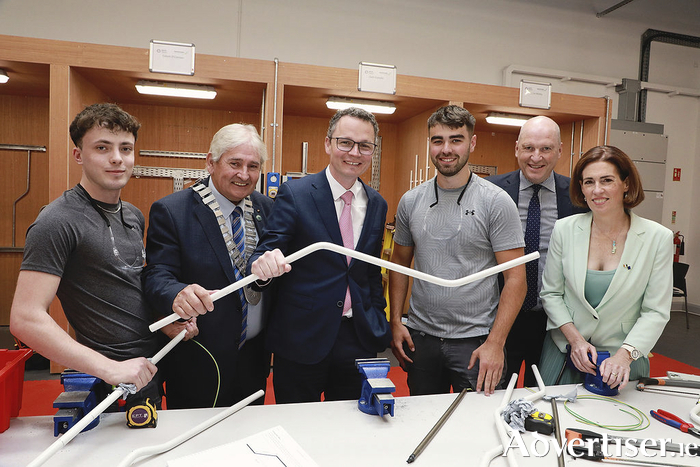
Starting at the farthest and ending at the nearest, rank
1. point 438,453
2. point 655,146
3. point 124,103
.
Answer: point 655,146 < point 124,103 < point 438,453

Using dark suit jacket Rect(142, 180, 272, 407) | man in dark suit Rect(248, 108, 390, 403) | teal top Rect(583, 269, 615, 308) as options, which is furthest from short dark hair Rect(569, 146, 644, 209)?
dark suit jacket Rect(142, 180, 272, 407)

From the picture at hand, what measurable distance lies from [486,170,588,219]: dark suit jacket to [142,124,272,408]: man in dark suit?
4.38ft

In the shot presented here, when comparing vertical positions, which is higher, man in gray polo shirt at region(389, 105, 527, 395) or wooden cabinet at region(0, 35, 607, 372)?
wooden cabinet at region(0, 35, 607, 372)

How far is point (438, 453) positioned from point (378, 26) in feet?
17.6

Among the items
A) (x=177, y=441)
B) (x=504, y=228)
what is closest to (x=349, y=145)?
(x=504, y=228)

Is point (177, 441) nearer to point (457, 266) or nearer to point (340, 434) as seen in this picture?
point (340, 434)

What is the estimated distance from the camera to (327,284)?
168cm

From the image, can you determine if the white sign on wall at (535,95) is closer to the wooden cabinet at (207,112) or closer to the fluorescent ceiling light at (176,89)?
the wooden cabinet at (207,112)

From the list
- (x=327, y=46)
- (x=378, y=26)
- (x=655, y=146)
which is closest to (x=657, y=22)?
(x=655, y=146)

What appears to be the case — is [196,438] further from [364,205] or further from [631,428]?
[631,428]

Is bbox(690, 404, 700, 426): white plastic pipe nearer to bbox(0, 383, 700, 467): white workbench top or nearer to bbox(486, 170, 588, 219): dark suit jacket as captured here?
bbox(0, 383, 700, 467): white workbench top

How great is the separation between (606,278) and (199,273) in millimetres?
1587

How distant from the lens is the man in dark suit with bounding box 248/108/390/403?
5.50 feet

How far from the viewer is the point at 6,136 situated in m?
4.55
